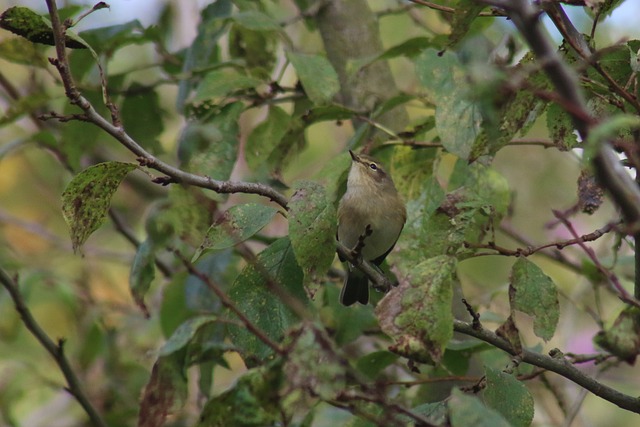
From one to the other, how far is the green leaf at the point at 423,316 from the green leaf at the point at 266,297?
1.43 ft

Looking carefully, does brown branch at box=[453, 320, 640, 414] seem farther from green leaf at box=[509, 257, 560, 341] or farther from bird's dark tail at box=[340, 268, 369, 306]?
bird's dark tail at box=[340, 268, 369, 306]

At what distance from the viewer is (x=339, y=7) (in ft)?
12.7

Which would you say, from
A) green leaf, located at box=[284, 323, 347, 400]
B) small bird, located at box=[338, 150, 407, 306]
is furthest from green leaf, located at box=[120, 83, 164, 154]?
green leaf, located at box=[284, 323, 347, 400]

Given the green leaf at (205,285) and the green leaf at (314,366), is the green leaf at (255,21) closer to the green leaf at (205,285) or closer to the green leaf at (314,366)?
the green leaf at (205,285)

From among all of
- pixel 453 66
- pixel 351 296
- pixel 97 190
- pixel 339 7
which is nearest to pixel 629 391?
pixel 351 296

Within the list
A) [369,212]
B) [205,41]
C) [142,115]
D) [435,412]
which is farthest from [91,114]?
[369,212]

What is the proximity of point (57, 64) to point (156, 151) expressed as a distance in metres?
1.93

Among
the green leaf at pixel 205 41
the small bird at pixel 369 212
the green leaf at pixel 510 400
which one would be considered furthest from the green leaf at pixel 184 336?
the small bird at pixel 369 212

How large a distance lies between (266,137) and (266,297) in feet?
3.76

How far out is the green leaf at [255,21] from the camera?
3.00 m

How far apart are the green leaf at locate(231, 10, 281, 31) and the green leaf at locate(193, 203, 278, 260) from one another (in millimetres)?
1122

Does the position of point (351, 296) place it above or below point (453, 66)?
below

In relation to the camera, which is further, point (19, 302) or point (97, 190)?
point (19, 302)

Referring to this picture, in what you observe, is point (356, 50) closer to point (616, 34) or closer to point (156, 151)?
point (156, 151)
